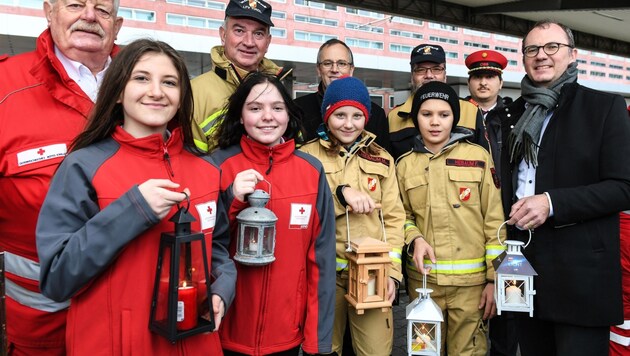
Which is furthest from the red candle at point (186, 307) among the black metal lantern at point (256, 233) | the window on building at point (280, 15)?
the window on building at point (280, 15)

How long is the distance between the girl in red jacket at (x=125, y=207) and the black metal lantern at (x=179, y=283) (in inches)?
2.0

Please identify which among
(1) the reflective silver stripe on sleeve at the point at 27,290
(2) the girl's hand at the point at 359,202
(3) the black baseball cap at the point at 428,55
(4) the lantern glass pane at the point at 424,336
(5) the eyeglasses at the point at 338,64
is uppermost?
(3) the black baseball cap at the point at 428,55

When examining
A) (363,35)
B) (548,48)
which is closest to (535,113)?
(548,48)

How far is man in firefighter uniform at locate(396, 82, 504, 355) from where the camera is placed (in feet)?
10.1

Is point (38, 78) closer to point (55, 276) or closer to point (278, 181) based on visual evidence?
point (55, 276)

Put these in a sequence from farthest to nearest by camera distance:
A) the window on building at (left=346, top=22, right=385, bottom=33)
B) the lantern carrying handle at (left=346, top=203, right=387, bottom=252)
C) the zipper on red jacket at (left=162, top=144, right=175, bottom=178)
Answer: the window on building at (left=346, top=22, right=385, bottom=33), the lantern carrying handle at (left=346, top=203, right=387, bottom=252), the zipper on red jacket at (left=162, top=144, right=175, bottom=178)

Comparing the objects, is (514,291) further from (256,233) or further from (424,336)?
(256,233)

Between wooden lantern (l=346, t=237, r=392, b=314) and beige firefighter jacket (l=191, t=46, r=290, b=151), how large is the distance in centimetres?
114

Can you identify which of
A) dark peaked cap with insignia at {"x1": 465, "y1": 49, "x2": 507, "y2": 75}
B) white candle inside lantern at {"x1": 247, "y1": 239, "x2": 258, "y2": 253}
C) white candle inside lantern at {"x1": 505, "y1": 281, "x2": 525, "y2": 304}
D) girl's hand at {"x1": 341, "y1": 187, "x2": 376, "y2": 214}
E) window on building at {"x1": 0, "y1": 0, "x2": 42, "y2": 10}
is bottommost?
white candle inside lantern at {"x1": 505, "y1": 281, "x2": 525, "y2": 304}

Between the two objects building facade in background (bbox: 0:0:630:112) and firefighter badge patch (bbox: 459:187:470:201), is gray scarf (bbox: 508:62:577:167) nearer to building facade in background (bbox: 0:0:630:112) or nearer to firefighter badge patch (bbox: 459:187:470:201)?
firefighter badge patch (bbox: 459:187:470:201)

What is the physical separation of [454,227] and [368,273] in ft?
2.61

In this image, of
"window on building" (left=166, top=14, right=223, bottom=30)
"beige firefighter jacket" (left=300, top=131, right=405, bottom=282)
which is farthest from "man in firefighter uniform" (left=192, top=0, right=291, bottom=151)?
"window on building" (left=166, top=14, right=223, bottom=30)

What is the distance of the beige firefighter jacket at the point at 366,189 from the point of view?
2.93 meters

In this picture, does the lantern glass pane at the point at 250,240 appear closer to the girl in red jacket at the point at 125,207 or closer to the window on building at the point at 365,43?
the girl in red jacket at the point at 125,207
